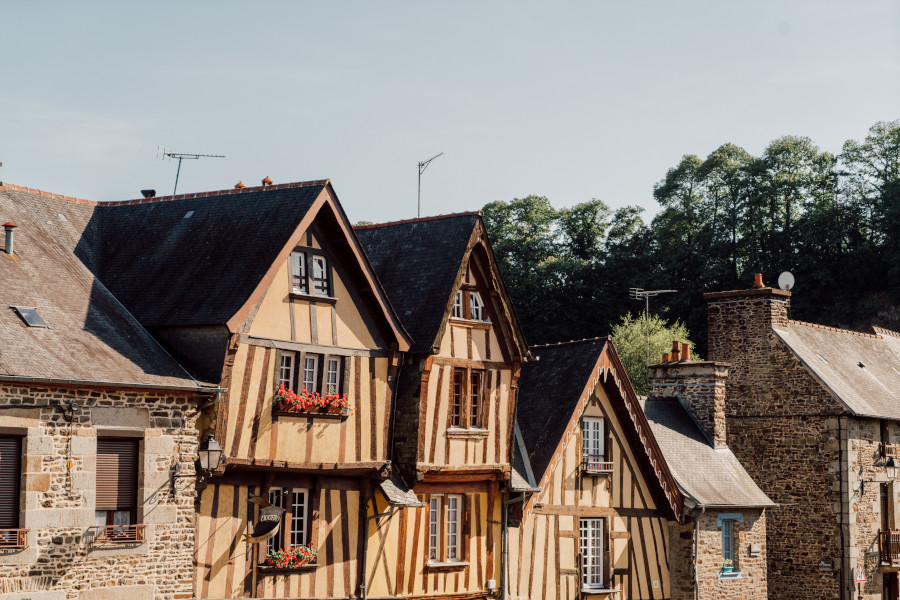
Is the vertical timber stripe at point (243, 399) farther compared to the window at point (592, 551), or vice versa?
the window at point (592, 551)

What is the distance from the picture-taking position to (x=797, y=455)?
31.1 m

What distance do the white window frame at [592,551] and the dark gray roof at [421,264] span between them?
18.8ft

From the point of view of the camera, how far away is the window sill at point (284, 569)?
19.4m

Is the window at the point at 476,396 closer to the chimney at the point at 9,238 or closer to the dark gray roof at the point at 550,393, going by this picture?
the dark gray roof at the point at 550,393

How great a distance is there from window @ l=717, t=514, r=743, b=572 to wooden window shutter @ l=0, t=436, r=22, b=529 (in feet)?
51.2

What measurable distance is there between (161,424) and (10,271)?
3.10m

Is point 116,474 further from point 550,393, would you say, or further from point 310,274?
point 550,393

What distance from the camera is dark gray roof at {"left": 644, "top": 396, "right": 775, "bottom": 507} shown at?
27203 mm

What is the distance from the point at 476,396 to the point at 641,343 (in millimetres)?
28822

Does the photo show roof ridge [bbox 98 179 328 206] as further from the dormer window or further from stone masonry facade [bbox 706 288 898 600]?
stone masonry facade [bbox 706 288 898 600]

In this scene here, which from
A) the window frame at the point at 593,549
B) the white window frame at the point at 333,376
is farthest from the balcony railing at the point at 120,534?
the window frame at the point at 593,549

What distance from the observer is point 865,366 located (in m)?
34.2

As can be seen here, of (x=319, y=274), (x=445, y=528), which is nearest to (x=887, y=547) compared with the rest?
(x=445, y=528)

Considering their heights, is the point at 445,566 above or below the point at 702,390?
below
